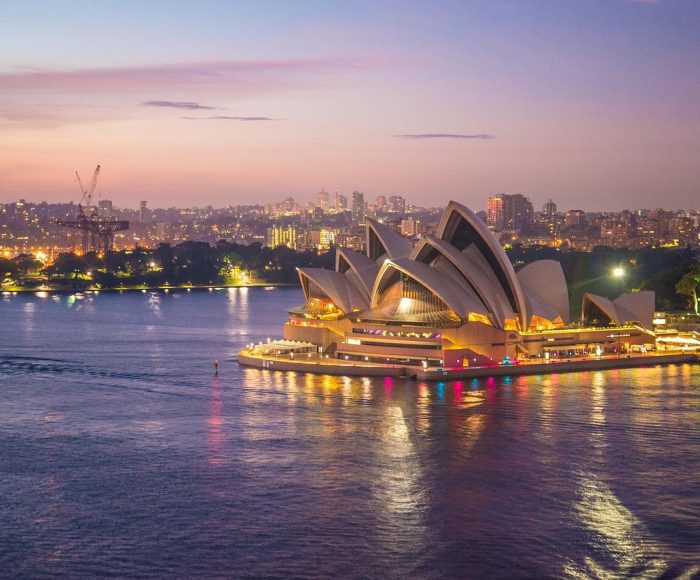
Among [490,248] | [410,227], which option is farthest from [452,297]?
[410,227]

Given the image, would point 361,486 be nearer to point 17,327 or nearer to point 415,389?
point 415,389

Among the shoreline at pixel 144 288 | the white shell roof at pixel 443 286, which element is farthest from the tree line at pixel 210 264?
the white shell roof at pixel 443 286

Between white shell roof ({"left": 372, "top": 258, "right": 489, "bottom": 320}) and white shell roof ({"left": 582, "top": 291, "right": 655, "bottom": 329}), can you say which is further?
white shell roof ({"left": 582, "top": 291, "right": 655, "bottom": 329})

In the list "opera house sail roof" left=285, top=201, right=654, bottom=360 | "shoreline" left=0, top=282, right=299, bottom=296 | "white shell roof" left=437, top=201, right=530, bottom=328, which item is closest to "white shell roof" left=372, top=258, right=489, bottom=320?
"opera house sail roof" left=285, top=201, right=654, bottom=360

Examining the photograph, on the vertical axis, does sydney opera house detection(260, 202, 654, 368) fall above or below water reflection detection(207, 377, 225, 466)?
above

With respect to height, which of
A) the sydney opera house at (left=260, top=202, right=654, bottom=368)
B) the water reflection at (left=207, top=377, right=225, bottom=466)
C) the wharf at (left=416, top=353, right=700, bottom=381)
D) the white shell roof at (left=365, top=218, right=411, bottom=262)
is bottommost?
the water reflection at (left=207, top=377, right=225, bottom=466)

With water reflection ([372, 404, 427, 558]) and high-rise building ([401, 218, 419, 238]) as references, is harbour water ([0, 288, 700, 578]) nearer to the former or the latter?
water reflection ([372, 404, 427, 558])

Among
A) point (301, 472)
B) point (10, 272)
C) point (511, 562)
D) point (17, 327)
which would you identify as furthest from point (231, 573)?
point (10, 272)

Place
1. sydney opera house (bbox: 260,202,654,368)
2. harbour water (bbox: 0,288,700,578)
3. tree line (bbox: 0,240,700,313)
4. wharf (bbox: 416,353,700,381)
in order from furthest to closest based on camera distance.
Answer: tree line (bbox: 0,240,700,313)
sydney opera house (bbox: 260,202,654,368)
wharf (bbox: 416,353,700,381)
harbour water (bbox: 0,288,700,578)
